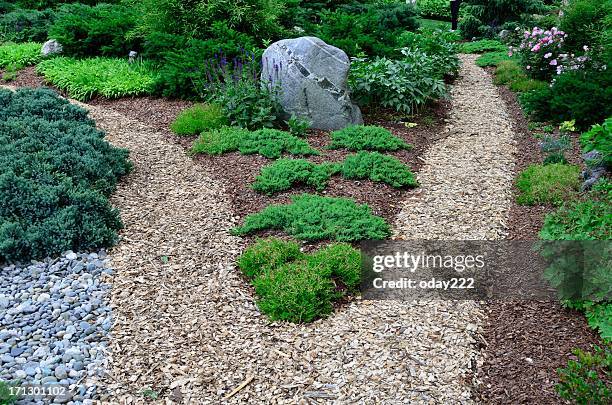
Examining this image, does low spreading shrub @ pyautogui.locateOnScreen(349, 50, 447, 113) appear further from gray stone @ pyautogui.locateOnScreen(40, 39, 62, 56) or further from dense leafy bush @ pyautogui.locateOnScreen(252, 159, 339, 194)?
gray stone @ pyautogui.locateOnScreen(40, 39, 62, 56)

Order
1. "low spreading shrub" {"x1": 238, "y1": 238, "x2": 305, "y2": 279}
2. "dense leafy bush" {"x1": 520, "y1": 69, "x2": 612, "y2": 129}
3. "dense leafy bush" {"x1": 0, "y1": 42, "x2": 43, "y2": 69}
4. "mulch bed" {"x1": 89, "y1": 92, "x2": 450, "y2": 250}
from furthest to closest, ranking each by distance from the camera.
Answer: "dense leafy bush" {"x1": 0, "y1": 42, "x2": 43, "y2": 69} → "dense leafy bush" {"x1": 520, "y1": 69, "x2": 612, "y2": 129} → "mulch bed" {"x1": 89, "y1": 92, "x2": 450, "y2": 250} → "low spreading shrub" {"x1": 238, "y1": 238, "x2": 305, "y2": 279}

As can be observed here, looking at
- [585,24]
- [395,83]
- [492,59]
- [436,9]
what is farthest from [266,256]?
[436,9]

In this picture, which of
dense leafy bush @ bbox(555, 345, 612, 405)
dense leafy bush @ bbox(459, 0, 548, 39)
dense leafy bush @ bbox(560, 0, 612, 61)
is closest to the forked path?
dense leafy bush @ bbox(555, 345, 612, 405)

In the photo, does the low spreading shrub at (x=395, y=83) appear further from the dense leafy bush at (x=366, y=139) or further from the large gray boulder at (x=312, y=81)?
the dense leafy bush at (x=366, y=139)

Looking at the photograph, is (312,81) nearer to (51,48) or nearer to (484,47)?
(51,48)

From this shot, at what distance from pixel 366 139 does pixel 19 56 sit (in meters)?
8.24

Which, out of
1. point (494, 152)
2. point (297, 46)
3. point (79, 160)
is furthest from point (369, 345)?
point (297, 46)

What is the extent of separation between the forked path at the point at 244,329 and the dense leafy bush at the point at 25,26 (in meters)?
9.27

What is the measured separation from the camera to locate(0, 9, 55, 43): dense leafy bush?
13.2m

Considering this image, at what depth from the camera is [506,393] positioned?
3346 mm

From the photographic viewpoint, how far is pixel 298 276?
4270mm

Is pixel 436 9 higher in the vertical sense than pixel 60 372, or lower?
higher

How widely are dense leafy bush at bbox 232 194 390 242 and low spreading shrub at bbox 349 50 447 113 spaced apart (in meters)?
3.59

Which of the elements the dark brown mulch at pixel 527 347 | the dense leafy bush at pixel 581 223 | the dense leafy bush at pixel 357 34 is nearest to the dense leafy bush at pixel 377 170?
the dense leafy bush at pixel 581 223
